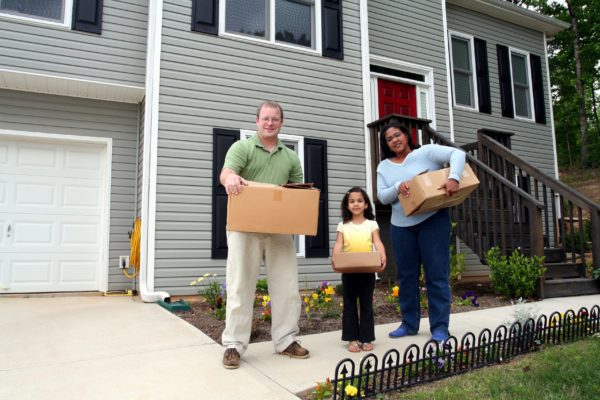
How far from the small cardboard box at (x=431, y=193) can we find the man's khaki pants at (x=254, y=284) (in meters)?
0.86

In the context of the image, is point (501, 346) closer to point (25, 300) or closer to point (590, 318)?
point (590, 318)

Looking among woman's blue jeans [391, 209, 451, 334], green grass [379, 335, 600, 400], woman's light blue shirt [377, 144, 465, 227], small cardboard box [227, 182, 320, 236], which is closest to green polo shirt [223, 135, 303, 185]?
small cardboard box [227, 182, 320, 236]

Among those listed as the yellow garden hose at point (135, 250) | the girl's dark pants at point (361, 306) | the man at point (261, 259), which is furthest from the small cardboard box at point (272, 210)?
the yellow garden hose at point (135, 250)

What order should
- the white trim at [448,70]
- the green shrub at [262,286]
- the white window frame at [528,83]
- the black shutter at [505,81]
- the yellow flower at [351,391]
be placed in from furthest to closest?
1. the white window frame at [528,83]
2. the black shutter at [505,81]
3. the white trim at [448,70]
4. the green shrub at [262,286]
5. the yellow flower at [351,391]

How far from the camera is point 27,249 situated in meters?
5.64

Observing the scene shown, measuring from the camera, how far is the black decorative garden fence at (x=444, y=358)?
7.44 ft

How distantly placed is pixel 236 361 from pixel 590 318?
2.83 m

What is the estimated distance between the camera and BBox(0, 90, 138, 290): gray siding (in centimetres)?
572

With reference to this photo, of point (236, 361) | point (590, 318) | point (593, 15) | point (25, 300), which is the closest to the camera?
point (236, 361)

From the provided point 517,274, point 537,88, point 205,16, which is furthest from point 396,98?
point 537,88

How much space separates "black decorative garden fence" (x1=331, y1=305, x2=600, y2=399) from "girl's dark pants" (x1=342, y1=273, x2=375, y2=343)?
203 mm

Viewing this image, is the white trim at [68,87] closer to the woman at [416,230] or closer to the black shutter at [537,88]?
the woman at [416,230]

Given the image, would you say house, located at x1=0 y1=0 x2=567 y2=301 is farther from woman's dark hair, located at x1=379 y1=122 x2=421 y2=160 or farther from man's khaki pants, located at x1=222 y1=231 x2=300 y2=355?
woman's dark hair, located at x1=379 y1=122 x2=421 y2=160

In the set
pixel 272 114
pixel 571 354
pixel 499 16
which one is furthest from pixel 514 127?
pixel 272 114
